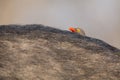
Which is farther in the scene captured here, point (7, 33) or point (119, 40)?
point (119, 40)

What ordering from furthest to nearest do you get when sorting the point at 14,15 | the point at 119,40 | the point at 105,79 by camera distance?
the point at 14,15
the point at 119,40
the point at 105,79

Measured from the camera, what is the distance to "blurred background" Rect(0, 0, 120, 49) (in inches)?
89.1

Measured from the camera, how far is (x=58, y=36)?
1.53 ft

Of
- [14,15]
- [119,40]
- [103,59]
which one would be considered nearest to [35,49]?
[103,59]

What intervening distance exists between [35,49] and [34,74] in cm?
5

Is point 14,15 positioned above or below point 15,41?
above

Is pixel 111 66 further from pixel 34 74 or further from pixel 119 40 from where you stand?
pixel 119 40

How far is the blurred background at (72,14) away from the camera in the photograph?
2264mm

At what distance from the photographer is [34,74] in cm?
43

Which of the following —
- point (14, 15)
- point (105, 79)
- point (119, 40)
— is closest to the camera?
point (105, 79)

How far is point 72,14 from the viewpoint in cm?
236

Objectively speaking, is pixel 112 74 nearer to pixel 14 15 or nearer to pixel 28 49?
pixel 28 49

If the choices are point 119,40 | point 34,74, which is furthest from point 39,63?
point 119,40

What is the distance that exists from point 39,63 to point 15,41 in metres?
0.06
